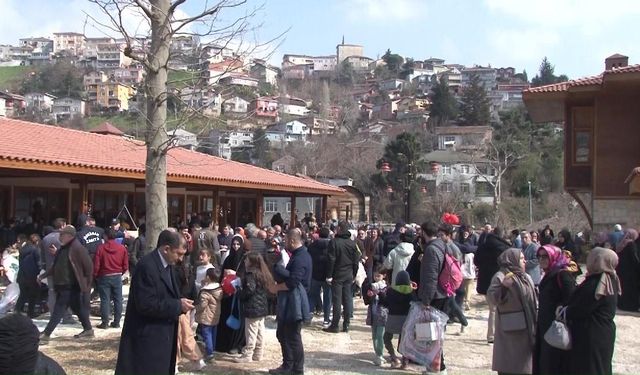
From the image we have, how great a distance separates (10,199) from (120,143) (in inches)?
198

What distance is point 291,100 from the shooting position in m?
128

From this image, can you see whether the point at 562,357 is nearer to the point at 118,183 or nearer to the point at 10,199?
the point at 10,199

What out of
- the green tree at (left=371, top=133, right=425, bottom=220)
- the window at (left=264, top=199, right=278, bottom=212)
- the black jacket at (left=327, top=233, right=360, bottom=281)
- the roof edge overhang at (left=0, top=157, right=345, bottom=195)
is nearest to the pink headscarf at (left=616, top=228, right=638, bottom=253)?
the black jacket at (left=327, top=233, right=360, bottom=281)

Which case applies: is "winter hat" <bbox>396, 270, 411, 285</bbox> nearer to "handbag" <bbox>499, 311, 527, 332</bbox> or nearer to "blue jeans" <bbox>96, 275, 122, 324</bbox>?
"handbag" <bbox>499, 311, 527, 332</bbox>

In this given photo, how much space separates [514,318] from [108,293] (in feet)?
20.7

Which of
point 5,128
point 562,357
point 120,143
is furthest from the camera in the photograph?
point 120,143

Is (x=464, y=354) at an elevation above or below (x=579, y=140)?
below

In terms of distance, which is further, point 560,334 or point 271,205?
point 271,205

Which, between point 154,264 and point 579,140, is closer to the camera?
point 154,264

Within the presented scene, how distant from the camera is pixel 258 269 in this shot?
8188 mm

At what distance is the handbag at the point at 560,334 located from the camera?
535 cm

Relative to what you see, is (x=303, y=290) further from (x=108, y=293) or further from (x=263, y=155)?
(x=263, y=155)

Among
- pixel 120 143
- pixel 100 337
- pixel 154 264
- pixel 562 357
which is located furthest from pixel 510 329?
pixel 120 143

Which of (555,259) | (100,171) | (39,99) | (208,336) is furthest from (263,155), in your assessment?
(555,259)
